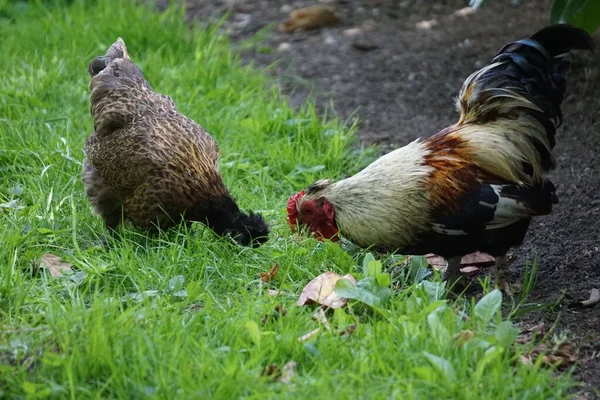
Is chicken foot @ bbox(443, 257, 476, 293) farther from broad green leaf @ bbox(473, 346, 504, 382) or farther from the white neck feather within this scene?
broad green leaf @ bbox(473, 346, 504, 382)

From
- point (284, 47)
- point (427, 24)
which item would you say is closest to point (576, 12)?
point (427, 24)

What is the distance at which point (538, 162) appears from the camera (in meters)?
4.17

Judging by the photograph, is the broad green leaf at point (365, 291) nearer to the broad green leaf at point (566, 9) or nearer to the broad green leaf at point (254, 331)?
the broad green leaf at point (254, 331)

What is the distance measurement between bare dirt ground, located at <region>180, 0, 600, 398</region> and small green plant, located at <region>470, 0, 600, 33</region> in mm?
932

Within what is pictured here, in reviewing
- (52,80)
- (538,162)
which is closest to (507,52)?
(538,162)

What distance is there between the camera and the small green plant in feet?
15.9

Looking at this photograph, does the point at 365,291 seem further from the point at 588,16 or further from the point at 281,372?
the point at 588,16

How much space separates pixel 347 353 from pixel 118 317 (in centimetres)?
95

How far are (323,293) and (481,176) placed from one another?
1013 millimetres

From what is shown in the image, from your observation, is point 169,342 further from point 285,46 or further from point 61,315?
point 285,46

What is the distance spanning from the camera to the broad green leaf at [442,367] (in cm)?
301

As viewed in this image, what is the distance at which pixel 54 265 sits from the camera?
13.9 feet

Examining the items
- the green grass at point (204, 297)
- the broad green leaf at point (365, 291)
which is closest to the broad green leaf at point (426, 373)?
the green grass at point (204, 297)

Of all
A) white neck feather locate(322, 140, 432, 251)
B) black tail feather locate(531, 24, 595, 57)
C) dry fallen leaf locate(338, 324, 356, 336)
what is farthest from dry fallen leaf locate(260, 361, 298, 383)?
black tail feather locate(531, 24, 595, 57)
